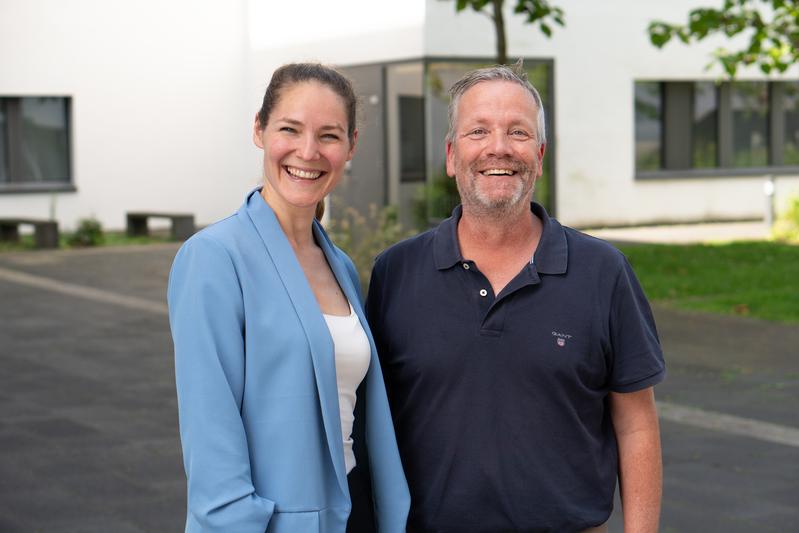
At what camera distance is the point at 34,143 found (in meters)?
22.8

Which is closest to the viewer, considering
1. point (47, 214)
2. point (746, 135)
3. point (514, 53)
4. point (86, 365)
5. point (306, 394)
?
point (306, 394)

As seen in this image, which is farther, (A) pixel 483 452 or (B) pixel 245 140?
(B) pixel 245 140

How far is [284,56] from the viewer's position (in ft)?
74.2

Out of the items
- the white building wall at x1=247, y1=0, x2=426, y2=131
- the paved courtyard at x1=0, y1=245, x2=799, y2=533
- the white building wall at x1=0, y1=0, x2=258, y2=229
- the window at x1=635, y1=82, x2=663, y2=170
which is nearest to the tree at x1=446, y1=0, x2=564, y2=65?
the paved courtyard at x1=0, y1=245, x2=799, y2=533

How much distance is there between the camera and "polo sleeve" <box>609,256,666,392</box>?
9.34ft

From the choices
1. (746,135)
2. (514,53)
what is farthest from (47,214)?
(746,135)

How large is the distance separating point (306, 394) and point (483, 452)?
0.47m

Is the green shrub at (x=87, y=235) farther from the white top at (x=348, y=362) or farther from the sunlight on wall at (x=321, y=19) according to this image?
the white top at (x=348, y=362)

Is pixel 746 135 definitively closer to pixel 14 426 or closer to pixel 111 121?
pixel 111 121

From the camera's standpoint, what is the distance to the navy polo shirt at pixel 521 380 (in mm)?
2789

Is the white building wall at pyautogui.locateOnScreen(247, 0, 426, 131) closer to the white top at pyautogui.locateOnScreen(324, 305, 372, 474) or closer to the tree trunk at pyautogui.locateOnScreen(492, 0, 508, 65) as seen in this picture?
the tree trunk at pyautogui.locateOnScreen(492, 0, 508, 65)

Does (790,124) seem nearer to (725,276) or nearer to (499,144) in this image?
(725,276)

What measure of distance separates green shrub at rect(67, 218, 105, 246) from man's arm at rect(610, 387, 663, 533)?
1829 centimetres

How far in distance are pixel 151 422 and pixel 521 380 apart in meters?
5.35
